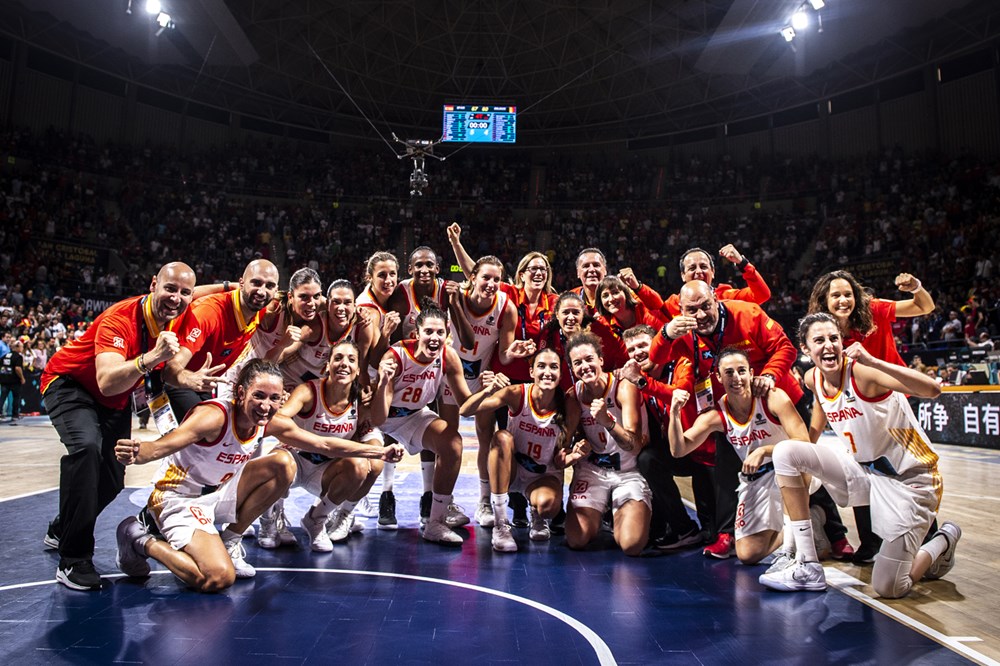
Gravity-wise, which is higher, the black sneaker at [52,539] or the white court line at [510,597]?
the black sneaker at [52,539]

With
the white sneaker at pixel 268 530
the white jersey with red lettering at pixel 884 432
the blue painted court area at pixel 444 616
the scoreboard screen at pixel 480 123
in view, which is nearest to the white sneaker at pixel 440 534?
the blue painted court area at pixel 444 616

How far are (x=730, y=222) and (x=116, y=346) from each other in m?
24.1

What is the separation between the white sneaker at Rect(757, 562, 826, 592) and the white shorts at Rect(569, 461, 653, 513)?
127 cm

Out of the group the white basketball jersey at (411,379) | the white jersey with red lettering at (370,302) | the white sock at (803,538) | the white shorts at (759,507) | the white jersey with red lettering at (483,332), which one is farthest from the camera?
the white jersey with red lettering at (483,332)

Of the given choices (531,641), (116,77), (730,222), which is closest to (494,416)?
(531,641)

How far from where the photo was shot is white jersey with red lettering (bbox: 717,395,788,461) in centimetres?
478

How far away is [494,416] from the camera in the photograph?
580cm

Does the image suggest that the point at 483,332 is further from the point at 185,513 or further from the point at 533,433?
the point at 185,513

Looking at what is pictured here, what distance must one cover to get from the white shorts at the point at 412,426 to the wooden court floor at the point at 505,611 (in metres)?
0.96

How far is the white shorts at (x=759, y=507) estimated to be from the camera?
474 centimetres

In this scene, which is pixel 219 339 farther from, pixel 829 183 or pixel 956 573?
pixel 829 183

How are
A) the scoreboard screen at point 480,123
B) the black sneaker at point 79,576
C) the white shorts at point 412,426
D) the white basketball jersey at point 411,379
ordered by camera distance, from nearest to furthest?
1. the black sneaker at point 79,576
2. the white basketball jersey at point 411,379
3. the white shorts at point 412,426
4. the scoreboard screen at point 480,123

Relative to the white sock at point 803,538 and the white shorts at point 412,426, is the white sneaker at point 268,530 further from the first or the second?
the white sock at point 803,538

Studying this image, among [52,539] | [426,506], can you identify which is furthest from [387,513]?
[52,539]
